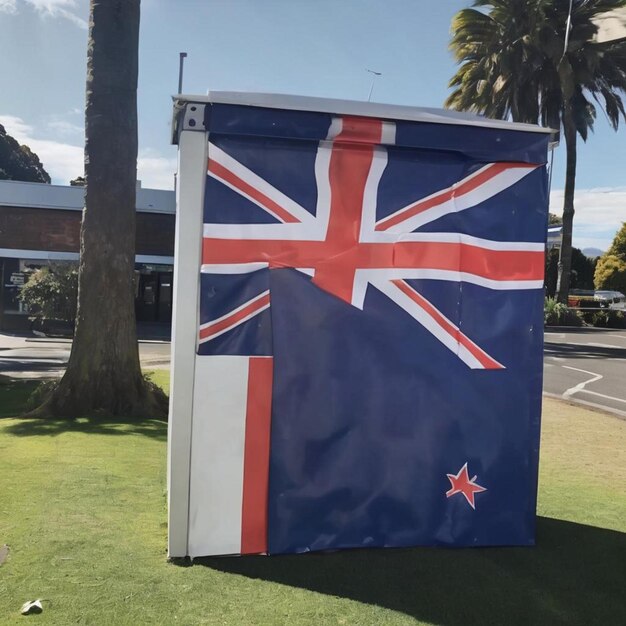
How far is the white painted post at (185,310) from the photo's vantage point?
3438mm

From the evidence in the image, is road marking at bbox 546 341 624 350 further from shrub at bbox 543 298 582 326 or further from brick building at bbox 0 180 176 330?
brick building at bbox 0 180 176 330

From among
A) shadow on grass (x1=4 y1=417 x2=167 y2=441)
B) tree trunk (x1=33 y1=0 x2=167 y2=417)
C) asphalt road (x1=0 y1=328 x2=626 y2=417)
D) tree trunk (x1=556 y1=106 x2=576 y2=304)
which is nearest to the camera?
shadow on grass (x1=4 y1=417 x2=167 y2=441)

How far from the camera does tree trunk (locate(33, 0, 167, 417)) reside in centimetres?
796

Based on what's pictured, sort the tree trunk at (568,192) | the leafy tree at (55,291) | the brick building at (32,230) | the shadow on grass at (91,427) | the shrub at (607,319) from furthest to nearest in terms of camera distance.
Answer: the shrub at (607,319) → the tree trunk at (568,192) → the brick building at (32,230) → the leafy tree at (55,291) → the shadow on grass at (91,427)

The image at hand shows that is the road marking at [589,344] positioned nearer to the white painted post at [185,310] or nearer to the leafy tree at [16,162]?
the white painted post at [185,310]

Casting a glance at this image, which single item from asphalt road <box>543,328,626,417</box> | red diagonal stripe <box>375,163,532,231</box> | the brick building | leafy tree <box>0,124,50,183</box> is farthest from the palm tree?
leafy tree <box>0,124,50,183</box>

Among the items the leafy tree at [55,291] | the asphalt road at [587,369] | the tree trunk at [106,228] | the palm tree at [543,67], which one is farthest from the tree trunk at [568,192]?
the tree trunk at [106,228]

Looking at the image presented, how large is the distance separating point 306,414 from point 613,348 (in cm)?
2153

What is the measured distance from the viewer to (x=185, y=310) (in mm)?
3463

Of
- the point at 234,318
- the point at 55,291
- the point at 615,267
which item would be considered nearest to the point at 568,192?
the point at 615,267

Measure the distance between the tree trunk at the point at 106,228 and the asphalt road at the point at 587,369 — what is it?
24.4 feet

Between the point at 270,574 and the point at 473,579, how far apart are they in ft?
3.46

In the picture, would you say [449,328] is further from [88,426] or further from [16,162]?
[16,162]

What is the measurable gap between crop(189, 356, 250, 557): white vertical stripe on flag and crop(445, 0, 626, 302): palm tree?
27477 millimetres
